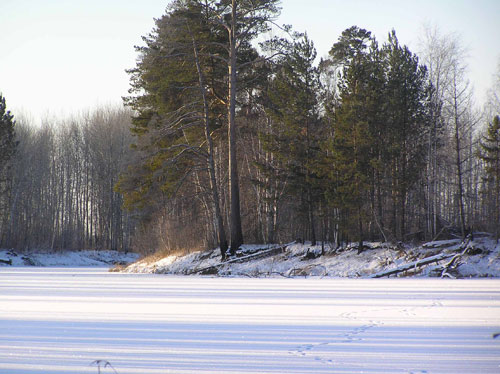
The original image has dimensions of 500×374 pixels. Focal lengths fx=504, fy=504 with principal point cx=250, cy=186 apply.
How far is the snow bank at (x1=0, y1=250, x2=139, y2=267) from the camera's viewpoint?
39.3m

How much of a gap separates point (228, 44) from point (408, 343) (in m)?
21.3

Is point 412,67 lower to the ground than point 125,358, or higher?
higher

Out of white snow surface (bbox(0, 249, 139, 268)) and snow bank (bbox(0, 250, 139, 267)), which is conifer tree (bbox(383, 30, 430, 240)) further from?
white snow surface (bbox(0, 249, 139, 268))

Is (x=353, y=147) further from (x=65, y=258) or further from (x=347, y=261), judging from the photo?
(x=65, y=258)

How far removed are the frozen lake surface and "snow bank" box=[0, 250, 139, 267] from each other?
29.5 m

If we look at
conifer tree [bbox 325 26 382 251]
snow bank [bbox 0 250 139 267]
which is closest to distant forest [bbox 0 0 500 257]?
conifer tree [bbox 325 26 382 251]

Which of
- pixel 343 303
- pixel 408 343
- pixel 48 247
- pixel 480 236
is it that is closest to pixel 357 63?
pixel 480 236

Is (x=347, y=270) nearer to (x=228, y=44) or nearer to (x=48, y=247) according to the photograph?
(x=228, y=44)

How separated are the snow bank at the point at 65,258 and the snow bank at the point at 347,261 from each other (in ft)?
51.4

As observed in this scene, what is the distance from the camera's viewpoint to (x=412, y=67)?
24625mm

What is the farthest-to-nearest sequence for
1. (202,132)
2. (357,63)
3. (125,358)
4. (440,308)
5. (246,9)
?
(202,132) < (246,9) < (357,63) < (440,308) < (125,358)

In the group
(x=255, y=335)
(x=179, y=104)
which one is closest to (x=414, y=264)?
(x=255, y=335)

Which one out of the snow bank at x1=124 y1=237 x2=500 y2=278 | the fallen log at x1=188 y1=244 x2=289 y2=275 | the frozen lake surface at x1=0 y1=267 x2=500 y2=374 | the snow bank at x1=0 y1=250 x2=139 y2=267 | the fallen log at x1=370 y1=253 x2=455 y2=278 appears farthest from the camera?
the snow bank at x1=0 y1=250 x2=139 y2=267

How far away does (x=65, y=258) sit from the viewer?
148 feet
